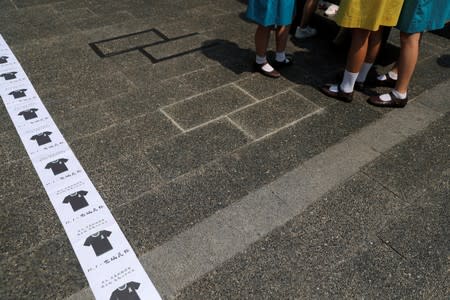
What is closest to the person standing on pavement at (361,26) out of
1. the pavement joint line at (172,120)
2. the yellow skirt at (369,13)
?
the yellow skirt at (369,13)

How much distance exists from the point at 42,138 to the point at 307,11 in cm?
333

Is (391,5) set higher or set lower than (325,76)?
higher

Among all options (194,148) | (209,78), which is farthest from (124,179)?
(209,78)

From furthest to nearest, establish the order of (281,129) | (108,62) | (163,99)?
(108,62) < (163,99) < (281,129)

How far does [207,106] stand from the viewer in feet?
10.1

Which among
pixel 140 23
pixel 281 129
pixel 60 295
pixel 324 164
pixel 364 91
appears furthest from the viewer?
pixel 140 23

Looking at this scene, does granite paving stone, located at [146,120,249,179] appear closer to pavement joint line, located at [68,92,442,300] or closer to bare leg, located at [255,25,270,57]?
pavement joint line, located at [68,92,442,300]

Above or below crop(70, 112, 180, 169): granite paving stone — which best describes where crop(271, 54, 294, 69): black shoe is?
above

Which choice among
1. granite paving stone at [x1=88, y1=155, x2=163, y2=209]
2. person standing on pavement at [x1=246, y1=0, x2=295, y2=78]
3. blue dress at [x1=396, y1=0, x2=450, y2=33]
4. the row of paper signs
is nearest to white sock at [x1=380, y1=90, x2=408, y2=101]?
blue dress at [x1=396, y1=0, x2=450, y2=33]

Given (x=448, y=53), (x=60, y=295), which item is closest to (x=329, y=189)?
(x=60, y=295)

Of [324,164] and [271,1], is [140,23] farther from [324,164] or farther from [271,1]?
[324,164]

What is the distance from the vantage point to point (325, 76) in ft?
11.9

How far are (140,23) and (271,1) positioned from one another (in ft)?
7.05

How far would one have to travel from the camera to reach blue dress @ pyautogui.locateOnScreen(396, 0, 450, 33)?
269cm
